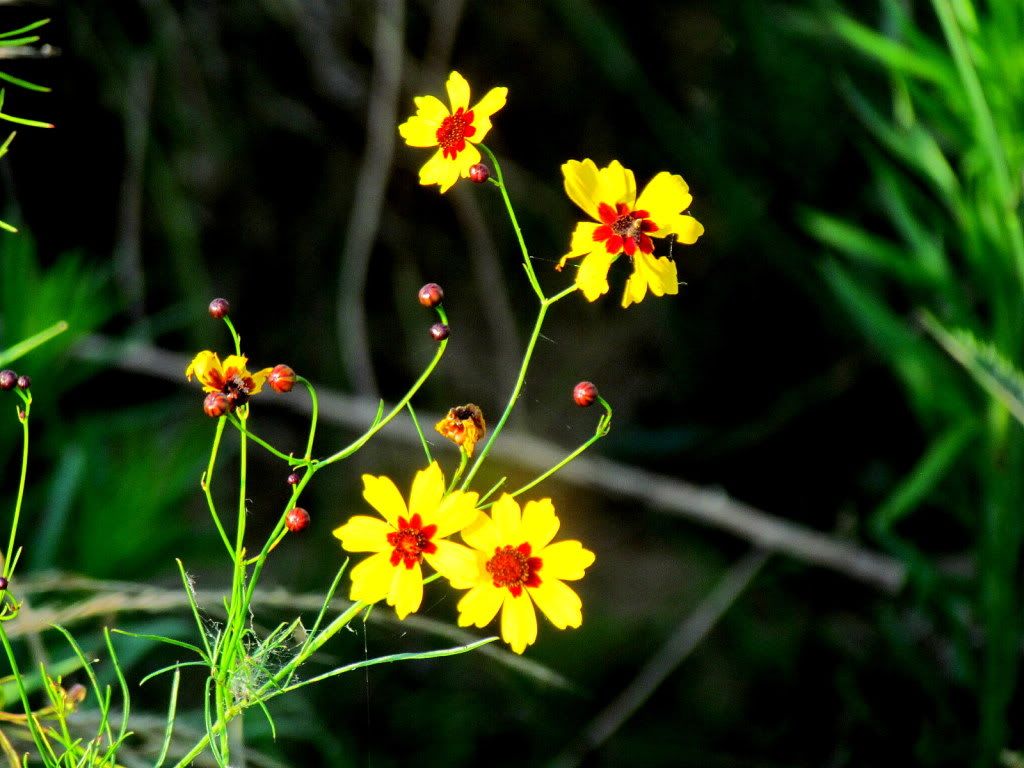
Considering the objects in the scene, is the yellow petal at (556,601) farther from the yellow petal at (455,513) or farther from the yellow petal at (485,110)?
the yellow petal at (485,110)

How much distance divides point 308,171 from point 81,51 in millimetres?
401

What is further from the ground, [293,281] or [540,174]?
[540,174]

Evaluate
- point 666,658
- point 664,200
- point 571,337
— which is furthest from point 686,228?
point 571,337

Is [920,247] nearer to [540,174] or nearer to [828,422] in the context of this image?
[828,422]

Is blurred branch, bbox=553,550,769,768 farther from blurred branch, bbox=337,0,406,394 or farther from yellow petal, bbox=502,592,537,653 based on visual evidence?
yellow petal, bbox=502,592,537,653

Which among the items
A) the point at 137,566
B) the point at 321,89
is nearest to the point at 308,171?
the point at 321,89

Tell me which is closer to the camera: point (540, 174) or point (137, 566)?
point (137, 566)

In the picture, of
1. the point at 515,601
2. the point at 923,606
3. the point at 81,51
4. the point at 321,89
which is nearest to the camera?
the point at 515,601

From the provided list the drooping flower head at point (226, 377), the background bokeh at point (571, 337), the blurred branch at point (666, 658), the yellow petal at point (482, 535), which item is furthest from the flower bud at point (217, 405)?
the blurred branch at point (666, 658)

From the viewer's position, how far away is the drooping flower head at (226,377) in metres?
0.44

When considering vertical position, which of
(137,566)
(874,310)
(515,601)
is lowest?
(137,566)

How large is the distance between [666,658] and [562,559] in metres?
1.10

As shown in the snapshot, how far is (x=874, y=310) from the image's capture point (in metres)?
1.24

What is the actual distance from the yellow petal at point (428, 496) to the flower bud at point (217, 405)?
0.27 ft
